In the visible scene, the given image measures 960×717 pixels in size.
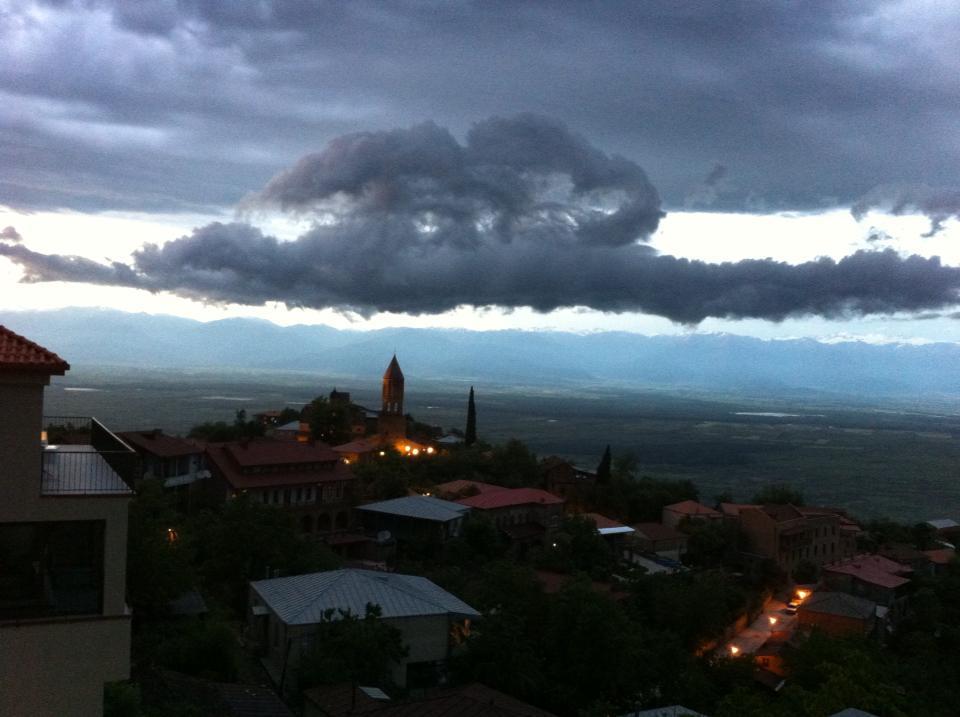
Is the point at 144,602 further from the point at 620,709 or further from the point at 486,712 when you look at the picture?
the point at 620,709

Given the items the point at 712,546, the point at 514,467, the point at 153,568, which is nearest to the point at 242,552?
the point at 153,568

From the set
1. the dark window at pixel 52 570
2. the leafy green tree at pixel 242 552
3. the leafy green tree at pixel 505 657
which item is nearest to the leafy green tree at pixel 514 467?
the leafy green tree at pixel 242 552

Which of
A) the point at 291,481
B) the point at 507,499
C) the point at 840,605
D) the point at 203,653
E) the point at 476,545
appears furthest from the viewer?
the point at 507,499

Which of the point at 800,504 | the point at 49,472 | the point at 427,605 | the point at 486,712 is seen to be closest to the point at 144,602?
the point at 427,605

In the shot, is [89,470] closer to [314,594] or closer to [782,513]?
[314,594]

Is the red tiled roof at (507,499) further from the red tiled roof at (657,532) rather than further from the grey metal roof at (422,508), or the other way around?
the red tiled roof at (657,532)
